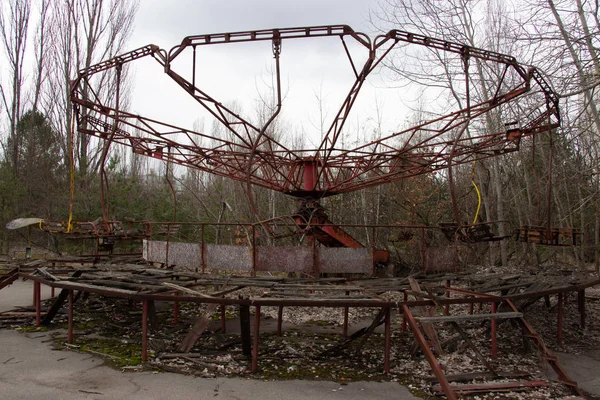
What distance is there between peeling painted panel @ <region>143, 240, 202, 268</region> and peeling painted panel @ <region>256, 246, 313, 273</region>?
1558 millimetres

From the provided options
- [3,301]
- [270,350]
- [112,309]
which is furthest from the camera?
[3,301]

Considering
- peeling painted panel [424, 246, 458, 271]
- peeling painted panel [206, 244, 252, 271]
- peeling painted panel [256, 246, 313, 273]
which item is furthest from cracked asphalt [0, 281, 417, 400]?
peeling painted panel [424, 246, 458, 271]

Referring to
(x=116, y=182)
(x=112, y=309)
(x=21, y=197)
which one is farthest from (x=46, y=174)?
(x=112, y=309)

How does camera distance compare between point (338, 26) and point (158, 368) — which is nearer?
point (158, 368)

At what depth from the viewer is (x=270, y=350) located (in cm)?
805

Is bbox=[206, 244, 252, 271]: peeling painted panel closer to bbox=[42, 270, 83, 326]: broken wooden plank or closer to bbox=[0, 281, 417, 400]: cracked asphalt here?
bbox=[42, 270, 83, 326]: broken wooden plank

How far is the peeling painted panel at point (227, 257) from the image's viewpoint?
9.52 meters

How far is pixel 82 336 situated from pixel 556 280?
30.9 ft

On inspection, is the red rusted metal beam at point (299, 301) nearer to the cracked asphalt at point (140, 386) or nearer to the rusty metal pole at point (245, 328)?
the rusty metal pole at point (245, 328)

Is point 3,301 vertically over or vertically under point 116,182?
under

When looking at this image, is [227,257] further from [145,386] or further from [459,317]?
[459,317]

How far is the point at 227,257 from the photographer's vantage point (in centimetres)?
966

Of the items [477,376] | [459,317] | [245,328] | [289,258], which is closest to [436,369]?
[459,317]

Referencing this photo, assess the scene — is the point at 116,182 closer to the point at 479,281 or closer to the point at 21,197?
the point at 21,197
